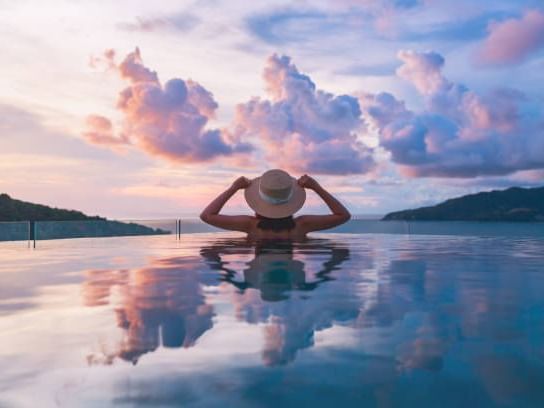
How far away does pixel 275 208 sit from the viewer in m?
16.7

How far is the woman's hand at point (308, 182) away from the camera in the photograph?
16.2m

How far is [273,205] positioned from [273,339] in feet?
36.7

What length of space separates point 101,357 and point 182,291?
3.71m

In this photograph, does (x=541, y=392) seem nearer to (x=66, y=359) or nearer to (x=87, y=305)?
(x=66, y=359)

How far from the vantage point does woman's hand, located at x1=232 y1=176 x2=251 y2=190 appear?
54.5 feet

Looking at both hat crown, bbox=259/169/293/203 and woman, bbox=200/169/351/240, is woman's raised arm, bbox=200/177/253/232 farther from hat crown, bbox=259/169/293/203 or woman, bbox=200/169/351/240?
hat crown, bbox=259/169/293/203

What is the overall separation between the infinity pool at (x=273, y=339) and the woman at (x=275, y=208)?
5414 millimetres

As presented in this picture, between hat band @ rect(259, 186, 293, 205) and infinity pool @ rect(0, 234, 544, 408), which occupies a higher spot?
hat band @ rect(259, 186, 293, 205)

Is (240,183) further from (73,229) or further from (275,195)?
(73,229)

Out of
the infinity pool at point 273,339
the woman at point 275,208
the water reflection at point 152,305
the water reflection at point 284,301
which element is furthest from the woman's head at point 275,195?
the infinity pool at point 273,339

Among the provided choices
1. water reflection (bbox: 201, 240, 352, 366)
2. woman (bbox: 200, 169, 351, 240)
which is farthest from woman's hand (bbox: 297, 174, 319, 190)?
water reflection (bbox: 201, 240, 352, 366)

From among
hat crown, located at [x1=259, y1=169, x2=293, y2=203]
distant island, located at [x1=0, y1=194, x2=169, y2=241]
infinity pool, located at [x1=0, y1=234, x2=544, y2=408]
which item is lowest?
infinity pool, located at [x1=0, y1=234, x2=544, y2=408]

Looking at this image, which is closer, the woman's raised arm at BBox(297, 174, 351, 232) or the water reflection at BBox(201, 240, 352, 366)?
the water reflection at BBox(201, 240, 352, 366)

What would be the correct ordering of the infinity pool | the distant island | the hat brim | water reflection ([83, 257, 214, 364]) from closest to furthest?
1. the infinity pool
2. water reflection ([83, 257, 214, 364])
3. the hat brim
4. the distant island
